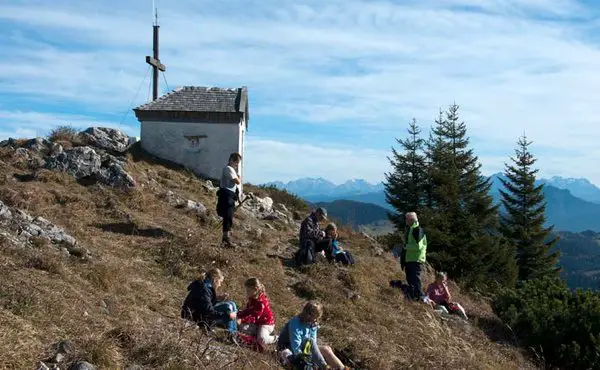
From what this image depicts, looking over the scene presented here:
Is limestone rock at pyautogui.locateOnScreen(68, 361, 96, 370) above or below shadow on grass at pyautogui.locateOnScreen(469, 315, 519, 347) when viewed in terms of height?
above

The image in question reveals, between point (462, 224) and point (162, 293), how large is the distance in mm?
17007

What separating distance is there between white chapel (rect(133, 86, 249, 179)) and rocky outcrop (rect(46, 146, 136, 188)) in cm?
423

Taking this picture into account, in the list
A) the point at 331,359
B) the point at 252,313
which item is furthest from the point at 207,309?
the point at 331,359

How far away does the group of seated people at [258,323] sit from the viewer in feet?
22.8

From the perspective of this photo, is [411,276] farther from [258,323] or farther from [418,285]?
[258,323]

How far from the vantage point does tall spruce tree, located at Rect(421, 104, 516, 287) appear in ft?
72.3

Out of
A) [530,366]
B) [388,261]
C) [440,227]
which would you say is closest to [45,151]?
[388,261]

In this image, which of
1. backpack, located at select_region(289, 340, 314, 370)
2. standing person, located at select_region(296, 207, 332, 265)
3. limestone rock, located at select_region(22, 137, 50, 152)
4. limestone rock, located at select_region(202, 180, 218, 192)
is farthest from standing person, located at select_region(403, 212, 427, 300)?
limestone rock, located at select_region(22, 137, 50, 152)

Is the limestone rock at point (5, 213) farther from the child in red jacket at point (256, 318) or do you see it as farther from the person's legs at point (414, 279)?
the person's legs at point (414, 279)

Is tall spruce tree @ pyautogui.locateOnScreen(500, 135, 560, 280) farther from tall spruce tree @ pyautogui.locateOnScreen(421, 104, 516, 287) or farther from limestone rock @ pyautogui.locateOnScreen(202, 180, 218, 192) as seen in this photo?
limestone rock @ pyautogui.locateOnScreen(202, 180, 218, 192)

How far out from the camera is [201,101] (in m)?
20.4

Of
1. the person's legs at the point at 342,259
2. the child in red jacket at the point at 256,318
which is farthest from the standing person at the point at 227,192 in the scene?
the child in red jacket at the point at 256,318

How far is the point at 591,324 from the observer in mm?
11750

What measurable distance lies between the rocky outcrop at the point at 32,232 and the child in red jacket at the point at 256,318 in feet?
10.4
